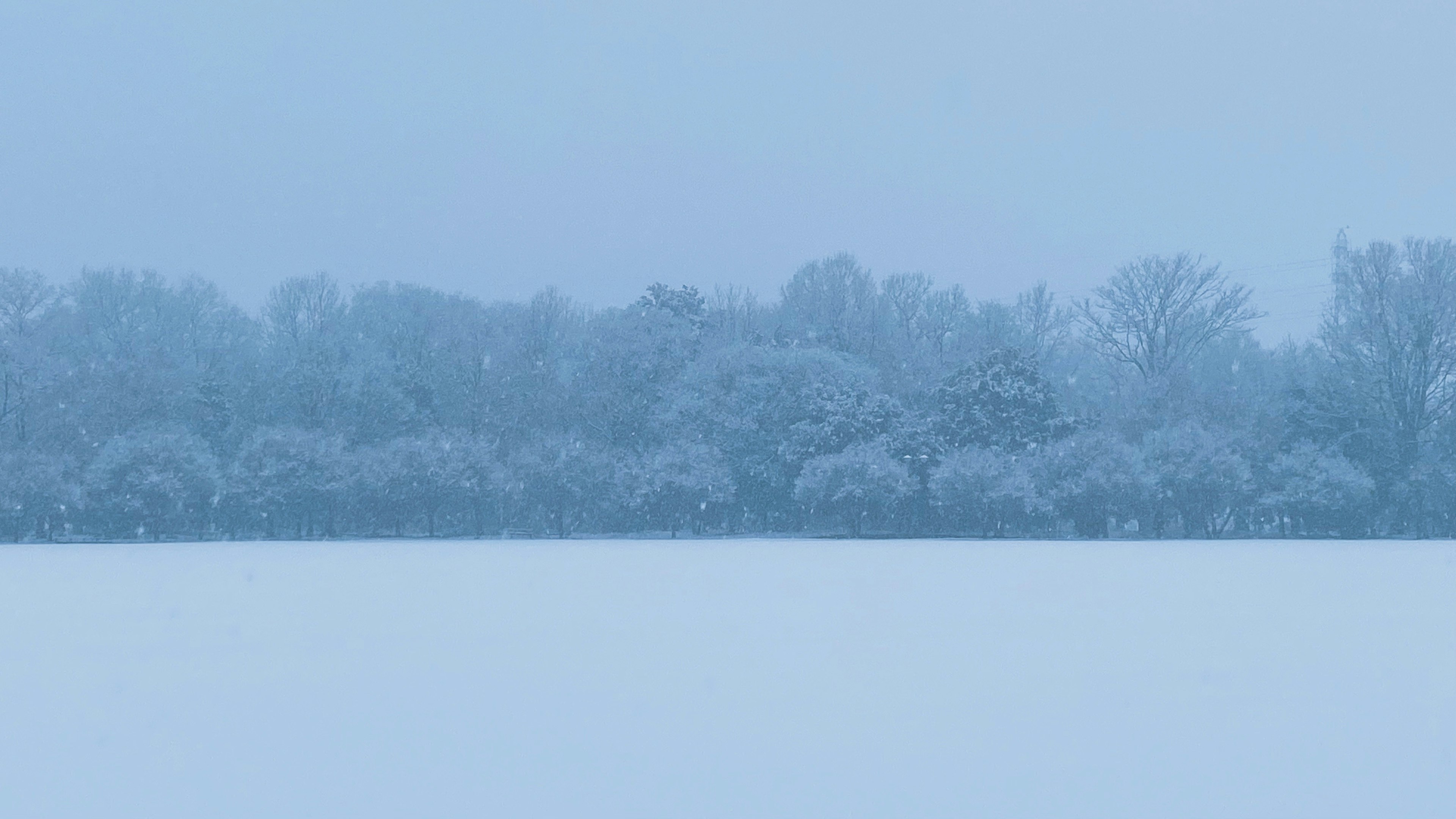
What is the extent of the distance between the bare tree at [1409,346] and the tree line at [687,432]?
6cm

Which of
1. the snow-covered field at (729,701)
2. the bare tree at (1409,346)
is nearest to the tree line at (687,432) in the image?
the bare tree at (1409,346)

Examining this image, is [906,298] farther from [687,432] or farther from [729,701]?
[729,701]

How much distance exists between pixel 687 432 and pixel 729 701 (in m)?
29.0

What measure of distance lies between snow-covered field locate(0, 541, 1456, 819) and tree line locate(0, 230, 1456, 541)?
665 inches

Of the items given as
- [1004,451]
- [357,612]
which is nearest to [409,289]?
[1004,451]

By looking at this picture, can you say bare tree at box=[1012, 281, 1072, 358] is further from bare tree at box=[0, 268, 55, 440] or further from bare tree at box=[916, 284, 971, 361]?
bare tree at box=[0, 268, 55, 440]

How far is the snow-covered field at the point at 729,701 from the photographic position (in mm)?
7016

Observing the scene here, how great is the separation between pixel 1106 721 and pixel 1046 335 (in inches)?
1616

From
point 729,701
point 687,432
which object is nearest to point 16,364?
point 687,432

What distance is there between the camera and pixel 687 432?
38500 mm

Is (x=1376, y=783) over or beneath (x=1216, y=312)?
beneath

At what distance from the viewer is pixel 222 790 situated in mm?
7074

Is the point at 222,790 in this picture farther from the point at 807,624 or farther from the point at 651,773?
the point at 807,624

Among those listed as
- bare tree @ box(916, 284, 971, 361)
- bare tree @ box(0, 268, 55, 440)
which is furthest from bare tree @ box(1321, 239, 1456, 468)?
bare tree @ box(0, 268, 55, 440)
